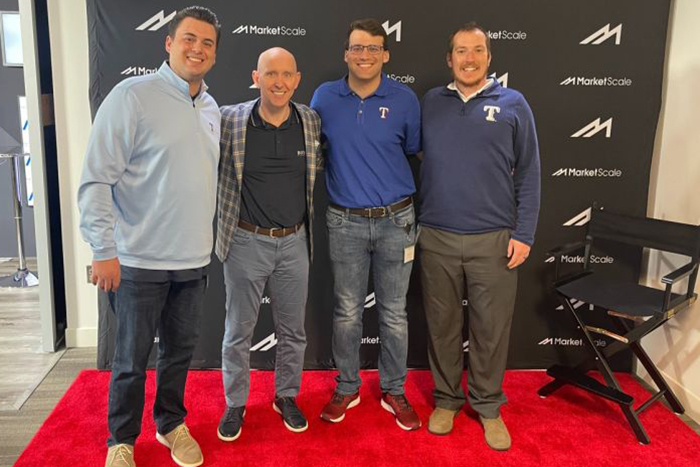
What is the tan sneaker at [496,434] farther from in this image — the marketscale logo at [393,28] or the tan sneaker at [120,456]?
the marketscale logo at [393,28]

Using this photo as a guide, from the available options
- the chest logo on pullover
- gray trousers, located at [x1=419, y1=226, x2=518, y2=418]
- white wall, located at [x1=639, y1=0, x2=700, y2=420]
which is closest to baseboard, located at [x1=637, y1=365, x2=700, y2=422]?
white wall, located at [x1=639, y1=0, x2=700, y2=420]

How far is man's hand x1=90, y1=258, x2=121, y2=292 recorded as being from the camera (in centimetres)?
205

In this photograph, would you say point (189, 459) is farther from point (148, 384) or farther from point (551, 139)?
point (551, 139)

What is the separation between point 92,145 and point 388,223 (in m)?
1.21

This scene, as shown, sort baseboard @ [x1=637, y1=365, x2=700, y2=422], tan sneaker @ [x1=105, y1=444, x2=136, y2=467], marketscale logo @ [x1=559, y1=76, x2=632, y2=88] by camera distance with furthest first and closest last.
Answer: marketscale logo @ [x1=559, y1=76, x2=632, y2=88] → baseboard @ [x1=637, y1=365, x2=700, y2=422] → tan sneaker @ [x1=105, y1=444, x2=136, y2=467]

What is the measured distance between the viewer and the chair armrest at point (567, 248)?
294cm

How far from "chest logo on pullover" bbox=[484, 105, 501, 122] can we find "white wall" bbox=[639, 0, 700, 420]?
1186mm

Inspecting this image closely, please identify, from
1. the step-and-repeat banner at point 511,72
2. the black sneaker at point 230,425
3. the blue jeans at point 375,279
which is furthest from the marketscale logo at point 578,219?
the black sneaker at point 230,425

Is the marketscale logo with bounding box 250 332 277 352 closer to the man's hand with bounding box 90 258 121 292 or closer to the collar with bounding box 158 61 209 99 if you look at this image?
the man's hand with bounding box 90 258 121 292

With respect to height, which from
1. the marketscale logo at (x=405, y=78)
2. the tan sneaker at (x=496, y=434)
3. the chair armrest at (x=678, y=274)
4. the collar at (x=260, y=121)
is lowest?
the tan sneaker at (x=496, y=434)

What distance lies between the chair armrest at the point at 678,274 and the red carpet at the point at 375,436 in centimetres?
73

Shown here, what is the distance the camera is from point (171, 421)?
2479 millimetres

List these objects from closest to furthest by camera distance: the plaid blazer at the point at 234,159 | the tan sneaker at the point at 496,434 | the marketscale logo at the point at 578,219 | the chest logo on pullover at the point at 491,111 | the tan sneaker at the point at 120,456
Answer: the tan sneaker at the point at 120,456 < the plaid blazer at the point at 234,159 < the chest logo on pullover at the point at 491,111 < the tan sneaker at the point at 496,434 < the marketscale logo at the point at 578,219

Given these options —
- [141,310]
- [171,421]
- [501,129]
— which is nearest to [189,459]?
[171,421]
